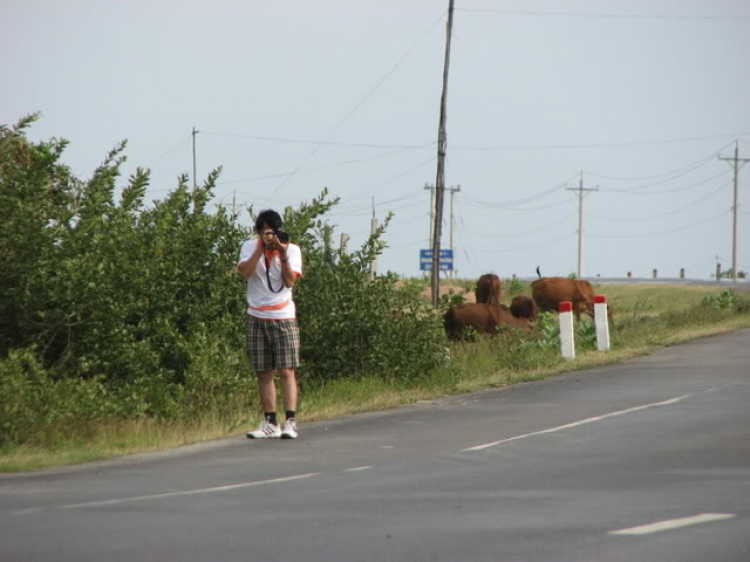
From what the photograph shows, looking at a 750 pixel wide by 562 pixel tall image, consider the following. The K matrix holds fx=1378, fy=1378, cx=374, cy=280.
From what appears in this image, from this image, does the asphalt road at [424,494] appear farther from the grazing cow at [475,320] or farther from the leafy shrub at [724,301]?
the leafy shrub at [724,301]

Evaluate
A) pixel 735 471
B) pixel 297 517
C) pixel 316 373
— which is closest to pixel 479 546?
pixel 297 517

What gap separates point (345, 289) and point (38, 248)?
189 inches

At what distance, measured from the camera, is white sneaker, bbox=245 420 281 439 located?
Result: 13.0 metres

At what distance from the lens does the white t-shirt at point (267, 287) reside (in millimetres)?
12875

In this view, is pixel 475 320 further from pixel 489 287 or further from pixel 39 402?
pixel 39 402

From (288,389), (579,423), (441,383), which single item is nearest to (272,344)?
(288,389)

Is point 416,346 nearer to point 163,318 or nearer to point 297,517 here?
point 163,318

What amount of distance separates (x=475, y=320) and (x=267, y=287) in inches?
618

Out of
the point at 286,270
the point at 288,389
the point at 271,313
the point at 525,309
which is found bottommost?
the point at 288,389

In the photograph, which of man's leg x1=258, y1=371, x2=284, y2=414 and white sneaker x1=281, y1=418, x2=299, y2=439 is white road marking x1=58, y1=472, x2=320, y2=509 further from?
man's leg x1=258, y1=371, x2=284, y2=414

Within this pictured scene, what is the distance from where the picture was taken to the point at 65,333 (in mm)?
14242

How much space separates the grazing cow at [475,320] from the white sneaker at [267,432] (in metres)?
15.2

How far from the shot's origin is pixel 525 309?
101ft

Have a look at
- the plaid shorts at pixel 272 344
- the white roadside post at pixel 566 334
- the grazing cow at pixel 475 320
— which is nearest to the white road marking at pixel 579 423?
the plaid shorts at pixel 272 344
